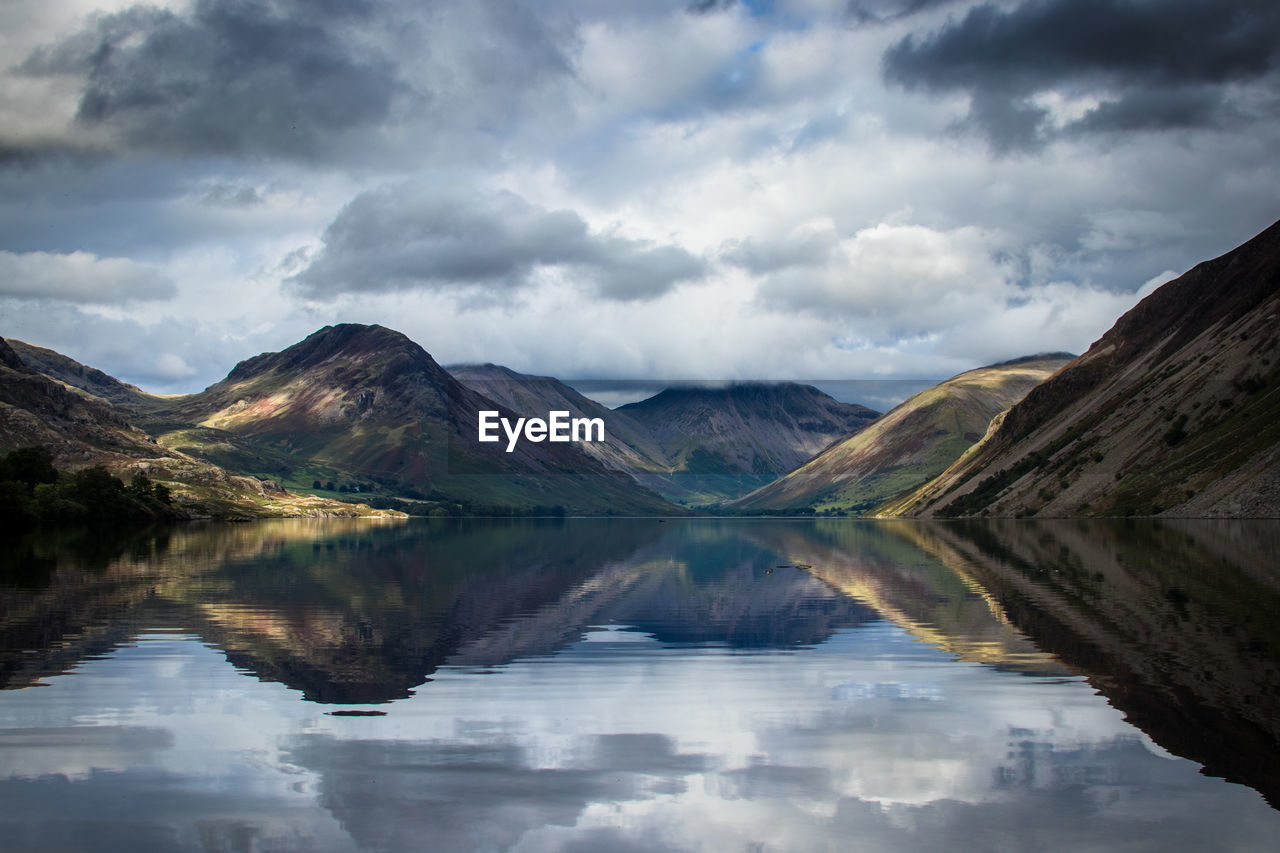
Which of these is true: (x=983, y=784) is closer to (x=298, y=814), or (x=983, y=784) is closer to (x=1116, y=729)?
(x=1116, y=729)

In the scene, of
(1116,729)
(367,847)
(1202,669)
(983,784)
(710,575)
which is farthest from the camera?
(710,575)

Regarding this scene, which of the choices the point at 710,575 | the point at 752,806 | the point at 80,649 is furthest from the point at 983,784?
the point at 710,575

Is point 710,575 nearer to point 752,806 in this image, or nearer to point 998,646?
point 998,646

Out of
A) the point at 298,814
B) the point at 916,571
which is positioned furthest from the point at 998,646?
the point at 916,571

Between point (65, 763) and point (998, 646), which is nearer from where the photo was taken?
point (65, 763)

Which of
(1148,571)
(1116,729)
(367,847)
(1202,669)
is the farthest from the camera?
(1148,571)

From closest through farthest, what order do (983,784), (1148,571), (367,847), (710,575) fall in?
(367,847) < (983,784) < (1148,571) < (710,575)
